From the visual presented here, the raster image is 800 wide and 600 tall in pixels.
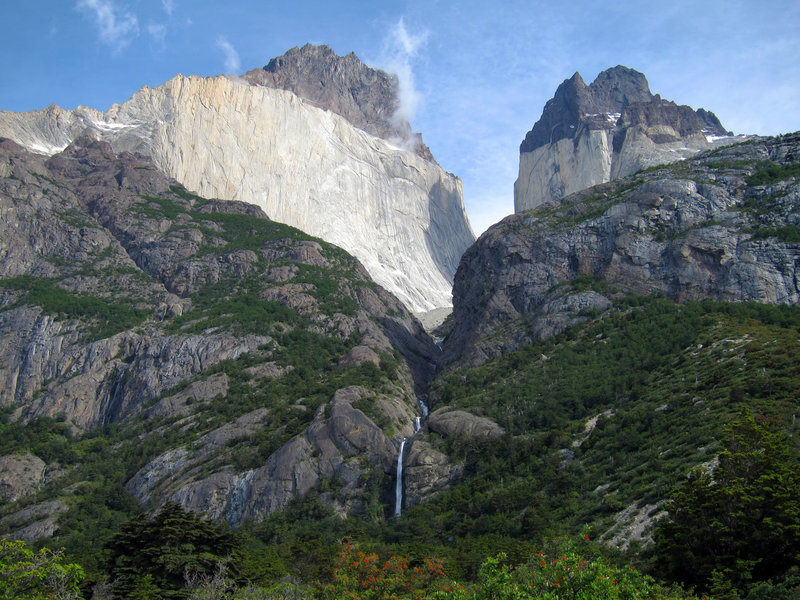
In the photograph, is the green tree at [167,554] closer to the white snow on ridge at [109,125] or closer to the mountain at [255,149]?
the mountain at [255,149]

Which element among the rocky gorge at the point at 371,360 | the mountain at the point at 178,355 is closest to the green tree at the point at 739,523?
the rocky gorge at the point at 371,360

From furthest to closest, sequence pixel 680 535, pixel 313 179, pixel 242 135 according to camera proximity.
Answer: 1. pixel 313 179
2. pixel 242 135
3. pixel 680 535

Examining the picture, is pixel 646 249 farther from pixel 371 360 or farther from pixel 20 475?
pixel 20 475

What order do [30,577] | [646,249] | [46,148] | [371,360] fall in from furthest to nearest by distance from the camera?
[46,148]
[646,249]
[371,360]
[30,577]

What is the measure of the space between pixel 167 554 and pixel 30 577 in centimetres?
1123

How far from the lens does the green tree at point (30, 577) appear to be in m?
27.6

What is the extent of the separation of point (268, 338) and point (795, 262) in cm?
7110

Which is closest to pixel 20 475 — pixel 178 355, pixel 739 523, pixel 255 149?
pixel 178 355

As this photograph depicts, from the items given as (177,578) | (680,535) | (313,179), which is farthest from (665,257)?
(313,179)

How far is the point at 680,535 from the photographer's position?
35.5 metres

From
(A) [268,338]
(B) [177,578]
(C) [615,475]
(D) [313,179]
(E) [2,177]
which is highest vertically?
(D) [313,179]

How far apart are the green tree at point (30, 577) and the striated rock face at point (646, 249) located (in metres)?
74.9

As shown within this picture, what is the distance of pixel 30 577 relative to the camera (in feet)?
94.2

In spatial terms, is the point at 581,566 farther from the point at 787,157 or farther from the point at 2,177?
the point at 2,177
